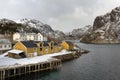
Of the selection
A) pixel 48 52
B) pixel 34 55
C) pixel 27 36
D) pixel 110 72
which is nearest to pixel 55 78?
pixel 110 72

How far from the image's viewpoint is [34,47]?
7969cm

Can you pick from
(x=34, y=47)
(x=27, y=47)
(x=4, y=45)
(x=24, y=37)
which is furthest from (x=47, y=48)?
(x=24, y=37)

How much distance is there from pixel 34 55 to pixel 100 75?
30.0 metres

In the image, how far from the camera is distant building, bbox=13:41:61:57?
7681 centimetres

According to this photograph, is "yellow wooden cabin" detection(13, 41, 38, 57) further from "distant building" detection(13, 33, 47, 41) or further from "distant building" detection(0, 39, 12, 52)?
"distant building" detection(13, 33, 47, 41)

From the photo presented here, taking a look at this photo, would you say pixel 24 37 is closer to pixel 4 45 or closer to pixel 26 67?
pixel 4 45

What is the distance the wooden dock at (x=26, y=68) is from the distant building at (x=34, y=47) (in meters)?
12.1

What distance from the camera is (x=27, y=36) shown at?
133 metres

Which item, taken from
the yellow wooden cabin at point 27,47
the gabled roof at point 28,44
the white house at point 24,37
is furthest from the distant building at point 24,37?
the gabled roof at point 28,44

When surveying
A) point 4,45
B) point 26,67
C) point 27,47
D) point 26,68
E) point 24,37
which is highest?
point 24,37

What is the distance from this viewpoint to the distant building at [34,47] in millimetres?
76812

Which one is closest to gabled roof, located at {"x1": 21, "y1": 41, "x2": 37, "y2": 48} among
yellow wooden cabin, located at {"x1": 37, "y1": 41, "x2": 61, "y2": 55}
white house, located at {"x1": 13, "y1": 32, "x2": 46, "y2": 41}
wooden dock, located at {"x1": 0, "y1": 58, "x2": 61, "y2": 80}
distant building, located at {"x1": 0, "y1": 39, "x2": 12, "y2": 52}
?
yellow wooden cabin, located at {"x1": 37, "y1": 41, "x2": 61, "y2": 55}

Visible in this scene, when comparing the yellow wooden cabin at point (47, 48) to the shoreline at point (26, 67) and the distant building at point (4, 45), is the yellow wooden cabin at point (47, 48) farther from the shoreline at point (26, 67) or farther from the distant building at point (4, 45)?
the shoreline at point (26, 67)

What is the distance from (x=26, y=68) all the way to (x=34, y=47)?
67.2ft
